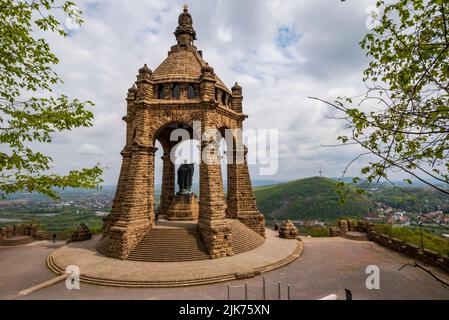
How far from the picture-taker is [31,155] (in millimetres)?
7977

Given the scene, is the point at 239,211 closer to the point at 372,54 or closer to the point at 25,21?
the point at 372,54

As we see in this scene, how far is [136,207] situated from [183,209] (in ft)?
16.5

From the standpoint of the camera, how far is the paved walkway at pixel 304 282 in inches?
395

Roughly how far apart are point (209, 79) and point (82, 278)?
45.9 feet

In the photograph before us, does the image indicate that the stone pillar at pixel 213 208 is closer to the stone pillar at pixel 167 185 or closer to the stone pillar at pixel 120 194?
the stone pillar at pixel 120 194

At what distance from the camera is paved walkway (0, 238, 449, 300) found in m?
10.0

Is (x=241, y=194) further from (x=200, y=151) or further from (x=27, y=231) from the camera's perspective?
(x=27, y=231)

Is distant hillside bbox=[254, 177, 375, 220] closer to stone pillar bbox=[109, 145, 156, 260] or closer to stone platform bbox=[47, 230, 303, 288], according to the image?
stone platform bbox=[47, 230, 303, 288]

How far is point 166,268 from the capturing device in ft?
41.4

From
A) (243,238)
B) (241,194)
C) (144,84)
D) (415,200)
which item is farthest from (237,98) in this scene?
(415,200)

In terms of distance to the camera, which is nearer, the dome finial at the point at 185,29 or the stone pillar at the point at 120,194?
the stone pillar at the point at 120,194

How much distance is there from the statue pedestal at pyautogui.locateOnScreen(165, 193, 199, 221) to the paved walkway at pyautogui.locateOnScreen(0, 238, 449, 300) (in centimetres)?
871

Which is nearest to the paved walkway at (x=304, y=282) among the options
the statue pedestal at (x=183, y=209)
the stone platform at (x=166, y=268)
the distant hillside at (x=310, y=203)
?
the stone platform at (x=166, y=268)

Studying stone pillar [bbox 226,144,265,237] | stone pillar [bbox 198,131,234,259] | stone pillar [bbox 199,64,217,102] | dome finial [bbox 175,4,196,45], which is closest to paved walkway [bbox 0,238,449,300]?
stone pillar [bbox 198,131,234,259]
